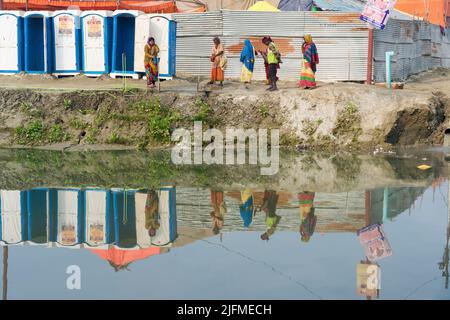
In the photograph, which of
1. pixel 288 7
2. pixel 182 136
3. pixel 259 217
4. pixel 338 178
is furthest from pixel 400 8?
pixel 259 217

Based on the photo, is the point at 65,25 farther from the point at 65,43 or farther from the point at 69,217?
the point at 69,217

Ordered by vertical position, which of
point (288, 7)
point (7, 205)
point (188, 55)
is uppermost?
point (288, 7)

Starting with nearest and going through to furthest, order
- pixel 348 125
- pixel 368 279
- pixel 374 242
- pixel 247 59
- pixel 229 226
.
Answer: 1. pixel 368 279
2. pixel 374 242
3. pixel 229 226
4. pixel 348 125
5. pixel 247 59

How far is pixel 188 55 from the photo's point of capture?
2256cm

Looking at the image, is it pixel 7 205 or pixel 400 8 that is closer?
pixel 7 205

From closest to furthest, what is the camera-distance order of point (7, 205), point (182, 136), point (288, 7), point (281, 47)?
point (7, 205) → point (182, 136) → point (281, 47) → point (288, 7)

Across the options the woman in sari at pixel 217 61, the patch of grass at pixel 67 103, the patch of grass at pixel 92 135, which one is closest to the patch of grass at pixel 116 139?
the patch of grass at pixel 92 135

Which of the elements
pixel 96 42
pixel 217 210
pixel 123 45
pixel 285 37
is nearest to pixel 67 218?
pixel 217 210

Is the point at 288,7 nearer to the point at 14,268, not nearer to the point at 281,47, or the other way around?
the point at 281,47

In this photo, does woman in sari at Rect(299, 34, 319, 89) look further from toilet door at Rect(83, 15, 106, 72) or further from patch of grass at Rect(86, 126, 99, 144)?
toilet door at Rect(83, 15, 106, 72)

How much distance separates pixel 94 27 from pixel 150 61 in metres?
2.52

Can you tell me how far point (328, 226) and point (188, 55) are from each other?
1286 cm

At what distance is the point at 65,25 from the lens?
20906 millimetres

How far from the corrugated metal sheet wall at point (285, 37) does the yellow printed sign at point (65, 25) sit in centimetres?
326
